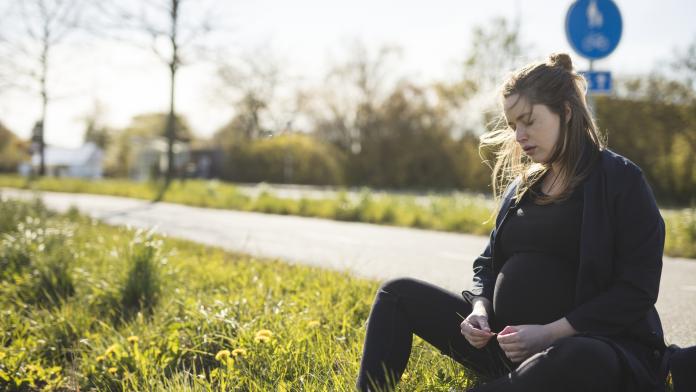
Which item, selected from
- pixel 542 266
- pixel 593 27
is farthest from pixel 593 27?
pixel 542 266

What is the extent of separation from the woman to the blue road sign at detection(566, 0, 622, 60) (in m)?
4.73

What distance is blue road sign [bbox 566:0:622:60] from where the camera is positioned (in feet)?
21.6

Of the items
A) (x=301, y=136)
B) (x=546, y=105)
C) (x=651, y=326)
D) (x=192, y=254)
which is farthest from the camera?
(x=301, y=136)

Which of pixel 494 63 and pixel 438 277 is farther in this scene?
pixel 494 63

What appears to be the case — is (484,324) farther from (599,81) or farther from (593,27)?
(593,27)

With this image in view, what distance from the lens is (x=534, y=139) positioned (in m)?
2.23

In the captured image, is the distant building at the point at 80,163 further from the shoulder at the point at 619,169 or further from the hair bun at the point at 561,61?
the shoulder at the point at 619,169

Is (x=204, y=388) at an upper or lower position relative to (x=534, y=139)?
lower

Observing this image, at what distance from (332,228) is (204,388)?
7704 mm

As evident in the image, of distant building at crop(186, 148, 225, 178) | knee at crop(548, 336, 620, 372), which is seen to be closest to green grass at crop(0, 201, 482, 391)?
knee at crop(548, 336, 620, 372)

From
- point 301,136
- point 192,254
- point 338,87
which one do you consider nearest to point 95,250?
point 192,254

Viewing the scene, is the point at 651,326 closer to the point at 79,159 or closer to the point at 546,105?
the point at 546,105

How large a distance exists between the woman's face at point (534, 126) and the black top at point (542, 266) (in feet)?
0.68

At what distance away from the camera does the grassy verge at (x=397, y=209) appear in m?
8.02
